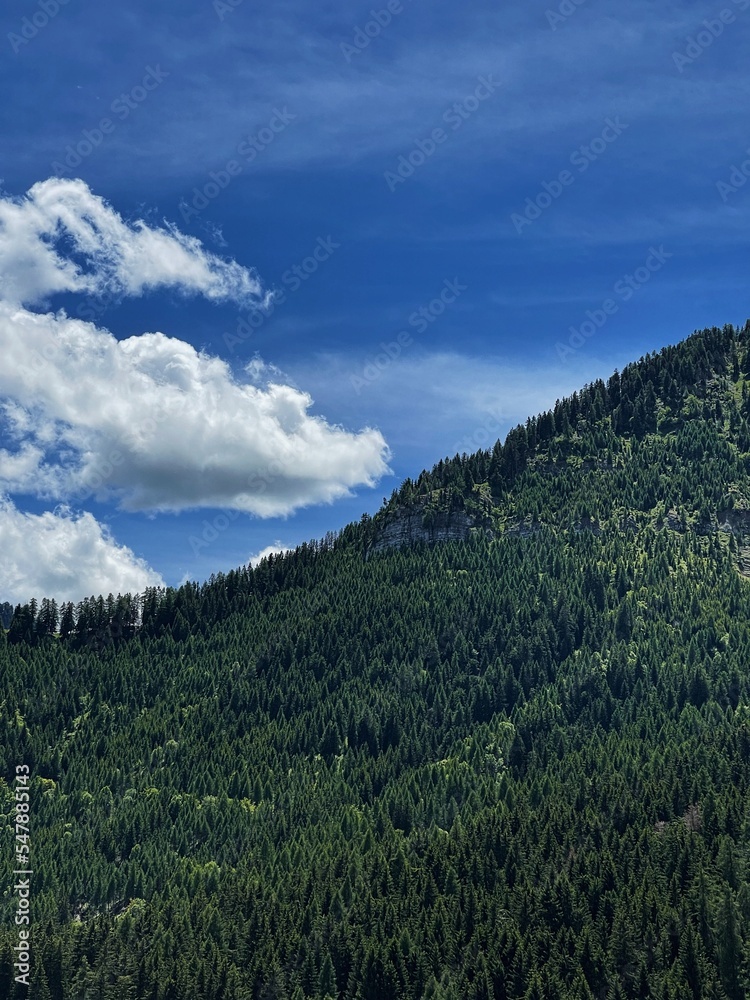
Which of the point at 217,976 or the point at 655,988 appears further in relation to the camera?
the point at 217,976

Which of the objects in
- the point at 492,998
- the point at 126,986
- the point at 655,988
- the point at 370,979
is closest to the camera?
the point at 655,988

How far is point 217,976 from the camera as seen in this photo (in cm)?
18638

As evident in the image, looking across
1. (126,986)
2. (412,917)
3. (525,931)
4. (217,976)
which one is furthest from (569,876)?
(126,986)

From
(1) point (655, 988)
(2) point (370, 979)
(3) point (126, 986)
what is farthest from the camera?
(3) point (126, 986)

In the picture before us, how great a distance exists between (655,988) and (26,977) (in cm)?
11431

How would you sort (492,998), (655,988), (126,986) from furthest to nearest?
1. (126,986)
2. (492,998)
3. (655,988)

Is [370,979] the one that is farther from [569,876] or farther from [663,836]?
[663,836]

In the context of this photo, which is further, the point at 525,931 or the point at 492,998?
the point at 525,931

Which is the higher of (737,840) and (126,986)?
(737,840)

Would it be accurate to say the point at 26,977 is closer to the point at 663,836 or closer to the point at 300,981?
the point at 300,981

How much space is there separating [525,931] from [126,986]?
71.7 metres

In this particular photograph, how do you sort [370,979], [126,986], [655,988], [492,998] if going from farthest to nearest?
[126,986]
[370,979]
[492,998]
[655,988]

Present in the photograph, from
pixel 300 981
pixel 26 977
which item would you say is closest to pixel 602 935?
pixel 300 981

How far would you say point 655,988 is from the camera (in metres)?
156
